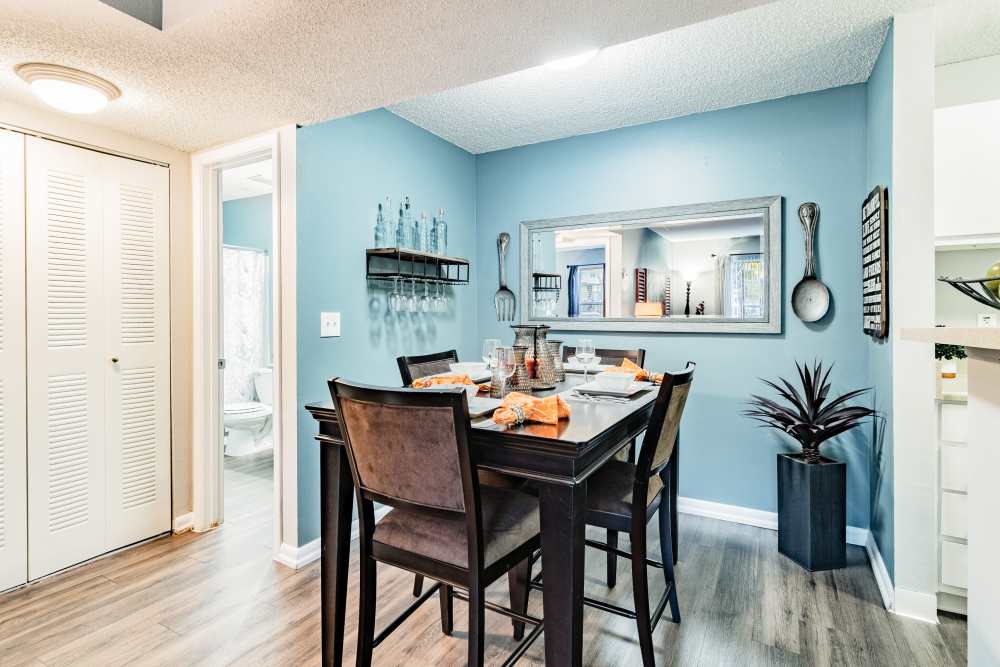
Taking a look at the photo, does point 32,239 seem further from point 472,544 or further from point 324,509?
point 472,544

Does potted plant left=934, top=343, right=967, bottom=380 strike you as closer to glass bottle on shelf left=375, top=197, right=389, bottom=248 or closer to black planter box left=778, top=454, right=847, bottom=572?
black planter box left=778, top=454, right=847, bottom=572

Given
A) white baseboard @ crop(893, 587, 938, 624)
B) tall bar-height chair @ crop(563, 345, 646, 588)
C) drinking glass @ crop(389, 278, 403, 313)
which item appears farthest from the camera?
drinking glass @ crop(389, 278, 403, 313)

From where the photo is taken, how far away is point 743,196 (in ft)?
9.88

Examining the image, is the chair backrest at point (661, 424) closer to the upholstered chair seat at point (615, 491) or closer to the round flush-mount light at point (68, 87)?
the upholstered chair seat at point (615, 491)

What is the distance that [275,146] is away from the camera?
100 inches

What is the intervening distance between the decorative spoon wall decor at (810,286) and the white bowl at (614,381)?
1431 millimetres

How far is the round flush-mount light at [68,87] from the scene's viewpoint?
1845 mm

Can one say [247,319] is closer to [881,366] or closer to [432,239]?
[432,239]

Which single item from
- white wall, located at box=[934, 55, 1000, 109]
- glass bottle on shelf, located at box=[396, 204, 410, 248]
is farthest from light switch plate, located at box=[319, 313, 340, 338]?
white wall, located at box=[934, 55, 1000, 109]

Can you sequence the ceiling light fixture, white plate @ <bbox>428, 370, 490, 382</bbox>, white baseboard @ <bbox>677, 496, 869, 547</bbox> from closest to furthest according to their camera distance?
1. white plate @ <bbox>428, 370, 490, 382</bbox>
2. the ceiling light fixture
3. white baseboard @ <bbox>677, 496, 869, 547</bbox>

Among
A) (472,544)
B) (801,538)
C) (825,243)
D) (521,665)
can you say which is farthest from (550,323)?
(472,544)

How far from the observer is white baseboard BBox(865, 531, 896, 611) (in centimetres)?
211

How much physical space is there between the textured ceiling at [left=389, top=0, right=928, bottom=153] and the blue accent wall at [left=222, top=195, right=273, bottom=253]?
2.36 m

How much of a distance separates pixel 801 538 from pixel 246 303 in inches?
184
